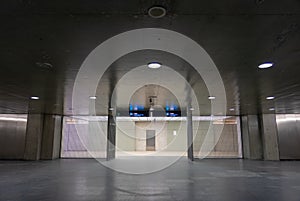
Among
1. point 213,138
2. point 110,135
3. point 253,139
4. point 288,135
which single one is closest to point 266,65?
point 110,135

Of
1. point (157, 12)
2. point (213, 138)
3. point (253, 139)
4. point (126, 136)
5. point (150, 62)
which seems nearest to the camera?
point (157, 12)

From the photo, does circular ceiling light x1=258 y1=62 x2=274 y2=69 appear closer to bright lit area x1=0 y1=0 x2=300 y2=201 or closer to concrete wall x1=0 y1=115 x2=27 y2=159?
bright lit area x1=0 y1=0 x2=300 y2=201

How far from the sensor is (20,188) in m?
4.80

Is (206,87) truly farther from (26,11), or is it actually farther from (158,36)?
(26,11)

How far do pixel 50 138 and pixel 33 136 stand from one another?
0.93 m

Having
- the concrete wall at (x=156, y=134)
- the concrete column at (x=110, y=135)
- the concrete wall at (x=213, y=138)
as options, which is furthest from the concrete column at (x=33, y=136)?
the concrete wall at (x=156, y=134)

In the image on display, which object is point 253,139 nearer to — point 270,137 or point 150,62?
point 270,137

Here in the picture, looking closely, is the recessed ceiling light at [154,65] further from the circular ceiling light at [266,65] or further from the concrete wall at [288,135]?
the concrete wall at [288,135]

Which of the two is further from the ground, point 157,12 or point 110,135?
point 157,12

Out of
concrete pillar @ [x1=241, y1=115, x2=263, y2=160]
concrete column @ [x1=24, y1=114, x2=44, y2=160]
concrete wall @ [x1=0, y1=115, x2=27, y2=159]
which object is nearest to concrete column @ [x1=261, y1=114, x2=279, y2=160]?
concrete pillar @ [x1=241, y1=115, x2=263, y2=160]

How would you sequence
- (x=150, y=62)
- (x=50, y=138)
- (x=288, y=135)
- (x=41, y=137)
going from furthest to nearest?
(x=288, y=135), (x=50, y=138), (x=41, y=137), (x=150, y=62)

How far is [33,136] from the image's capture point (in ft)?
41.4

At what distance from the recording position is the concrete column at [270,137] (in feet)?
41.0

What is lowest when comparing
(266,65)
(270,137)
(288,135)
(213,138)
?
(213,138)
